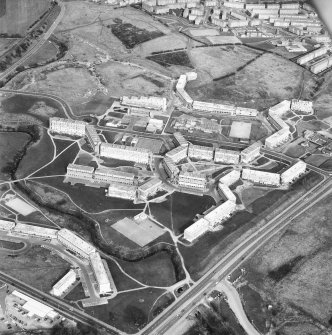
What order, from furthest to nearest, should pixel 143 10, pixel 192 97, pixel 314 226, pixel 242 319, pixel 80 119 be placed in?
1. pixel 143 10
2. pixel 192 97
3. pixel 80 119
4. pixel 314 226
5. pixel 242 319

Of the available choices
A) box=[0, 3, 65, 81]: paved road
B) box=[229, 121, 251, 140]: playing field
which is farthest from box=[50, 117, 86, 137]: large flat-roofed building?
box=[229, 121, 251, 140]: playing field

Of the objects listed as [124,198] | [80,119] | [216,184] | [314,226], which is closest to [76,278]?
[124,198]

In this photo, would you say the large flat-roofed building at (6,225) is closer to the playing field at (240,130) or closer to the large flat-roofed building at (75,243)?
the large flat-roofed building at (75,243)

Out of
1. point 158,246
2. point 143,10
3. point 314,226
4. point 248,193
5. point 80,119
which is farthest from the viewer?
point 143,10

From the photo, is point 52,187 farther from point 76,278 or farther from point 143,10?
point 143,10

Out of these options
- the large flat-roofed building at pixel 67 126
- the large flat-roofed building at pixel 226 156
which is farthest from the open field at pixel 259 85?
the large flat-roofed building at pixel 67 126

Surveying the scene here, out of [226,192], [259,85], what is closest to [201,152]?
[226,192]

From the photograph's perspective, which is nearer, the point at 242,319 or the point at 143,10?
the point at 242,319

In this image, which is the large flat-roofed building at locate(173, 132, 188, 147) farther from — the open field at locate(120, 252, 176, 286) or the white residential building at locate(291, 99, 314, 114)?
the white residential building at locate(291, 99, 314, 114)
